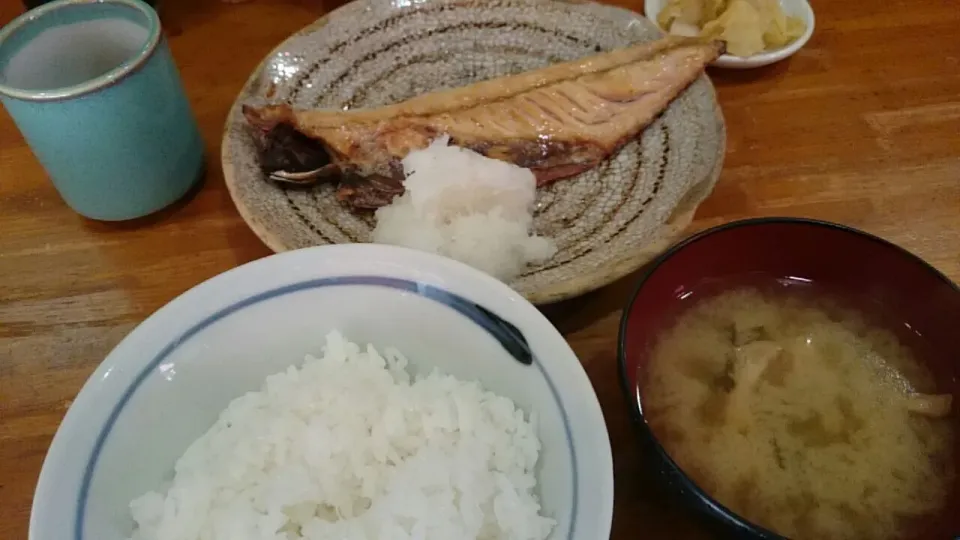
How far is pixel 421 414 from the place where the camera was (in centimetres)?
93

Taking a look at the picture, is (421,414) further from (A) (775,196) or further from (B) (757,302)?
(A) (775,196)

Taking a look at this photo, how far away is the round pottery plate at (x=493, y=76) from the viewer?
123 cm

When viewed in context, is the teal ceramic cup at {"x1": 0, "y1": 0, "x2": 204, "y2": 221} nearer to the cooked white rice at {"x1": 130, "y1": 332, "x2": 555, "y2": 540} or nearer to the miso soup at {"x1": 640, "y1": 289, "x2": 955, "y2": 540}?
the cooked white rice at {"x1": 130, "y1": 332, "x2": 555, "y2": 540}

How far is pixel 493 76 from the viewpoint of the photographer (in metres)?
1.63

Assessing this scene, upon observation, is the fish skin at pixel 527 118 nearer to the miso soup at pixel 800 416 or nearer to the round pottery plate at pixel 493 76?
the round pottery plate at pixel 493 76

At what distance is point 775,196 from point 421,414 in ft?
2.93

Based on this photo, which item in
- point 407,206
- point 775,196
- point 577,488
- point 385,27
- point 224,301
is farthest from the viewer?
point 385,27

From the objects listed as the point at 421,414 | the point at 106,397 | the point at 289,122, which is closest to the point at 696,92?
the point at 289,122

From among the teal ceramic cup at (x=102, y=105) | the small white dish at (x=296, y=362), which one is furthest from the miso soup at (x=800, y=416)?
the teal ceramic cup at (x=102, y=105)

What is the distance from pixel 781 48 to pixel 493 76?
2.17 feet

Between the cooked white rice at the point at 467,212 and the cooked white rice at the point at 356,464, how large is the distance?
306mm

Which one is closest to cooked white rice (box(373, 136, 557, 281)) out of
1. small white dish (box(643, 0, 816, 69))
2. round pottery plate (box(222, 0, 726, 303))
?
round pottery plate (box(222, 0, 726, 303))

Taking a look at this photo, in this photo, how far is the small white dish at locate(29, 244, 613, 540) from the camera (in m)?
0.79

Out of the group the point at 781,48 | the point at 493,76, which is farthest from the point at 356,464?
the point at 781,48
